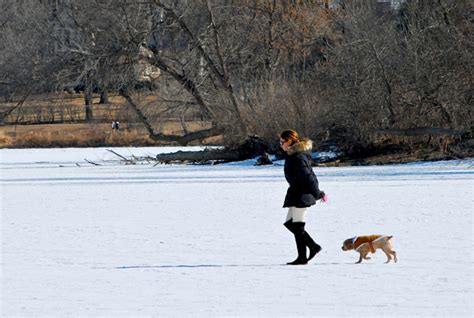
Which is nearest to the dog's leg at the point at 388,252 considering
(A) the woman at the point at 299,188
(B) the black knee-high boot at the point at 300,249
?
(A) the woman at the point at 299,188

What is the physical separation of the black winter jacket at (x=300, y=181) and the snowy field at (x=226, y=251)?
23.3 inches

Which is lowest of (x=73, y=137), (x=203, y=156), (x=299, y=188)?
(x=203, y=156)

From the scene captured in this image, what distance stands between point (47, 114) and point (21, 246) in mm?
40150

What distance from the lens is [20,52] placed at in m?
36.7

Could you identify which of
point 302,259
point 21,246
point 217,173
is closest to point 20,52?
point 217,173

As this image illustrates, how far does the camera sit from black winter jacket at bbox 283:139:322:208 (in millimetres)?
10172

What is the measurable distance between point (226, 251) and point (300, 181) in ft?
4.40

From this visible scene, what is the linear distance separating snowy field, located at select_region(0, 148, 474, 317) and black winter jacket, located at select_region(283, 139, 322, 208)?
59 centimetres

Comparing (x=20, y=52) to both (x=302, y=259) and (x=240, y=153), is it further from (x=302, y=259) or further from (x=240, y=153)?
(x=302, y=259)

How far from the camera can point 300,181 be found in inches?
401

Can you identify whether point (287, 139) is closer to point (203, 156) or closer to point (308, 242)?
point (308, 242)

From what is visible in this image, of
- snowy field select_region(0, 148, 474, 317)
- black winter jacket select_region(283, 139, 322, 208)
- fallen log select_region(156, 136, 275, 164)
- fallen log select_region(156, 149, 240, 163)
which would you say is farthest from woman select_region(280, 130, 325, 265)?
fallen log select_region(156, 149, 240, 163)

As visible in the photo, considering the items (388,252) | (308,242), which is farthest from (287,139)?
(388,252)

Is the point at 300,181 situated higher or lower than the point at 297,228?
higher
